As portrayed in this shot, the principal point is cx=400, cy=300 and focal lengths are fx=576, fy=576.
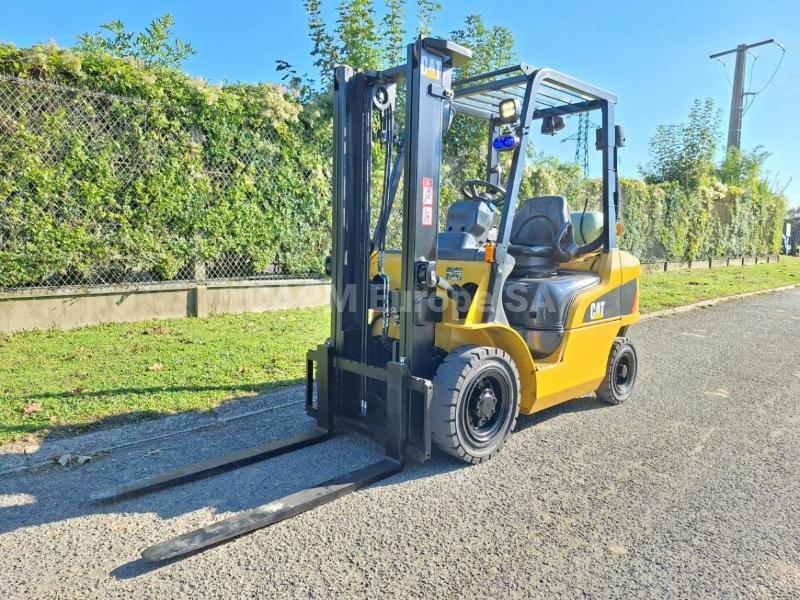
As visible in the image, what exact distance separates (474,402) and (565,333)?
1.16 metres

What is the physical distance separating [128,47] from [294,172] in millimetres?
4102

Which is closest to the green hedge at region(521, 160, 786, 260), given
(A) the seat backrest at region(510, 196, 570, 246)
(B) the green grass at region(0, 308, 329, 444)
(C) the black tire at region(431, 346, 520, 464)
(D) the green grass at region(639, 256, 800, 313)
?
(D) the green grass at region(639, 256, 800, 313)

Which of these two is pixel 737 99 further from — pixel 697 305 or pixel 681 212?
pixel 697 305

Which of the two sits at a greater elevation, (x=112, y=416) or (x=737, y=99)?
(x=737, y=99)

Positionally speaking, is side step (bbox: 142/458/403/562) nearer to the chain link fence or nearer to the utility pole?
the chain link fence

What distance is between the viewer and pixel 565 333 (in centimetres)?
467

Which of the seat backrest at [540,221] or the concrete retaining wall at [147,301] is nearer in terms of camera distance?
the seat backrest at [540,221]

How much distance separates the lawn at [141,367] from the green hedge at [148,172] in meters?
0.92

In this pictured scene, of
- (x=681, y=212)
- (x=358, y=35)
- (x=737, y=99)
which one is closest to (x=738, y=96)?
(x=737, y=99)

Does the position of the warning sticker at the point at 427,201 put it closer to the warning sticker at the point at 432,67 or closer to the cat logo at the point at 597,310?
the warning sticker at the point at 432,67

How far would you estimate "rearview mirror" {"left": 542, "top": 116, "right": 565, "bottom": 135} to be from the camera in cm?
526

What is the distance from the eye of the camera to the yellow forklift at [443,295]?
3746 millimetres

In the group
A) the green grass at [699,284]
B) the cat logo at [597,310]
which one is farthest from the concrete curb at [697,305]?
the cat logo at [597,310]

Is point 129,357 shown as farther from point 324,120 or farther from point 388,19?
point 388,19
